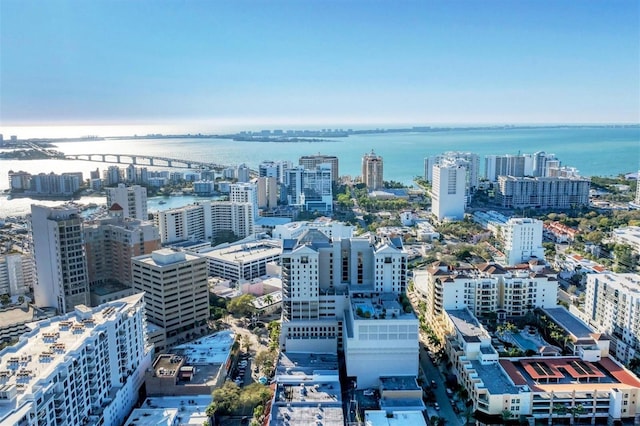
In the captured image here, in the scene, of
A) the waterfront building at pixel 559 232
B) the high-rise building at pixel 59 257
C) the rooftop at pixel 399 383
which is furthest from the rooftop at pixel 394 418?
the waterfront building at pixel 559 232

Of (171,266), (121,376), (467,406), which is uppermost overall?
(171,266)

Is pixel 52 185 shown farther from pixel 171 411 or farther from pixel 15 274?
pixel 171 411

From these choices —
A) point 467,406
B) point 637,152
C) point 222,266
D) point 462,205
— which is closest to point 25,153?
point 222,266

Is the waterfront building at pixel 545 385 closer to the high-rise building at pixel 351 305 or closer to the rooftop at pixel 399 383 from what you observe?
the rooftop at pixel 399 383

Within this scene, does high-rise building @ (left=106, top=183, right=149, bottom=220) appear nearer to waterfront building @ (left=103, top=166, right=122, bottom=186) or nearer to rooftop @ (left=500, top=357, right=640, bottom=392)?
rooftop @ (left=500, top=357, right=640, bottom=392)

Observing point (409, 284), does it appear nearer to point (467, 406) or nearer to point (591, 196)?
point (467, 406)

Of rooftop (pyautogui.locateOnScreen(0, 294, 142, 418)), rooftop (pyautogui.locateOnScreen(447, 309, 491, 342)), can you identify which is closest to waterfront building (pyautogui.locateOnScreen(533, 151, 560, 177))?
rooftop (pyautogui.locateOnScreen(447, 309, 491, 342))
